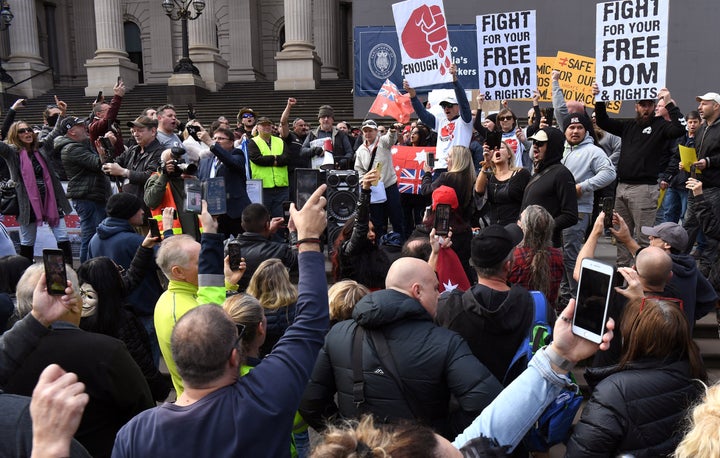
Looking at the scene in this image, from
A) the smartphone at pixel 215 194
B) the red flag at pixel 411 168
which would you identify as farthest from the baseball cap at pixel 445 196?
the red flag at pixel 411 168

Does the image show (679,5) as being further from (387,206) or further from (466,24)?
(387,206)

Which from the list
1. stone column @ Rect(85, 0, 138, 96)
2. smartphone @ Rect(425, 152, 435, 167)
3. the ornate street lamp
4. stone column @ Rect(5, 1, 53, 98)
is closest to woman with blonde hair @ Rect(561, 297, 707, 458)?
smartphone @ Rect(425, 152, 435, 167)

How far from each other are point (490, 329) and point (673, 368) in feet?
2.62

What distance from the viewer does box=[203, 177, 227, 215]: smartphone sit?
12.8 ft

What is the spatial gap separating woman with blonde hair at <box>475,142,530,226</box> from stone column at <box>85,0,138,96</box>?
68.5 feet

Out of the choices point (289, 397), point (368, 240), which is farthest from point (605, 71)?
point (289, 397)

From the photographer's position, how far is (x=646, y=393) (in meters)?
2.42

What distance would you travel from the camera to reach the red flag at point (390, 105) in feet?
33.7

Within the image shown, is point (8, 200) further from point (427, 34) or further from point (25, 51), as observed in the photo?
point (25, 51)

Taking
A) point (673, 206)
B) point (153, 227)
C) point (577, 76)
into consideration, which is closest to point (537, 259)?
point (153, 227)

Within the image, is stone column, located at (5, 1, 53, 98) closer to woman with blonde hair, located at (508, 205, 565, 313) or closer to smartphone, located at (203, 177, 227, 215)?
smartphone, located at (203, 177, 227, 215)

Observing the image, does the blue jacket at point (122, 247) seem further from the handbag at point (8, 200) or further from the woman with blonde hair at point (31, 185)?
the handbag at point (8, 200)

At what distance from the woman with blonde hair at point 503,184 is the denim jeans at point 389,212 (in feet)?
6.30

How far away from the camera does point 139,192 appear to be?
6461 millimetres
